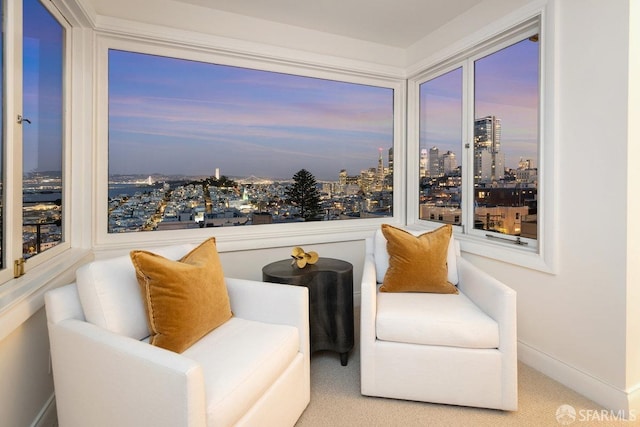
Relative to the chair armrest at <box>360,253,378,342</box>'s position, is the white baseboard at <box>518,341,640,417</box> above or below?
below

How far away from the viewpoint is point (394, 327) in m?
1.85

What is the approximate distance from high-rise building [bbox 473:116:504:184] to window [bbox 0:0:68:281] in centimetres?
294

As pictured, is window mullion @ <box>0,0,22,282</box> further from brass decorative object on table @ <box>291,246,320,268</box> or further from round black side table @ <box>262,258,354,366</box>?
brass decorative object on table @ <box>291,246,320,268</box>

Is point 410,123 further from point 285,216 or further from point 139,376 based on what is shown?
point 139,376

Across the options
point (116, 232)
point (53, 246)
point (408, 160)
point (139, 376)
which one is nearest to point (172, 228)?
point (116, 232)

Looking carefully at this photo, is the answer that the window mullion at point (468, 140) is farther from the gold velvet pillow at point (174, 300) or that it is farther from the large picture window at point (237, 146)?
the gold velvet pillow at point (174, 300)

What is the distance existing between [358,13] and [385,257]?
1.96m

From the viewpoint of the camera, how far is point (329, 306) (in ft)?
7.30

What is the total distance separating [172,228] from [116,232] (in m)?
0.38

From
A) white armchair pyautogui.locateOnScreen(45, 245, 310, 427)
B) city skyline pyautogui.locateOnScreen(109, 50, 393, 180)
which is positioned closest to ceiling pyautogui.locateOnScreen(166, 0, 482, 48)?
city skyline pyautogui.locateOnScreen(109, 50, 393, 180)

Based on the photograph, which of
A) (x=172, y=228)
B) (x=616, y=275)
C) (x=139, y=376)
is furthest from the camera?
(x=172, y=228)

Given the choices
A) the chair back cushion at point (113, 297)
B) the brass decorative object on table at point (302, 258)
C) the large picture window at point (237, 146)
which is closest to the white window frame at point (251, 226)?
the large picture window at point (237, 146)

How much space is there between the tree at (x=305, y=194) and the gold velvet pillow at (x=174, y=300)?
166 cm

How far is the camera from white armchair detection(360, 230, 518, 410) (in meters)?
1.73
